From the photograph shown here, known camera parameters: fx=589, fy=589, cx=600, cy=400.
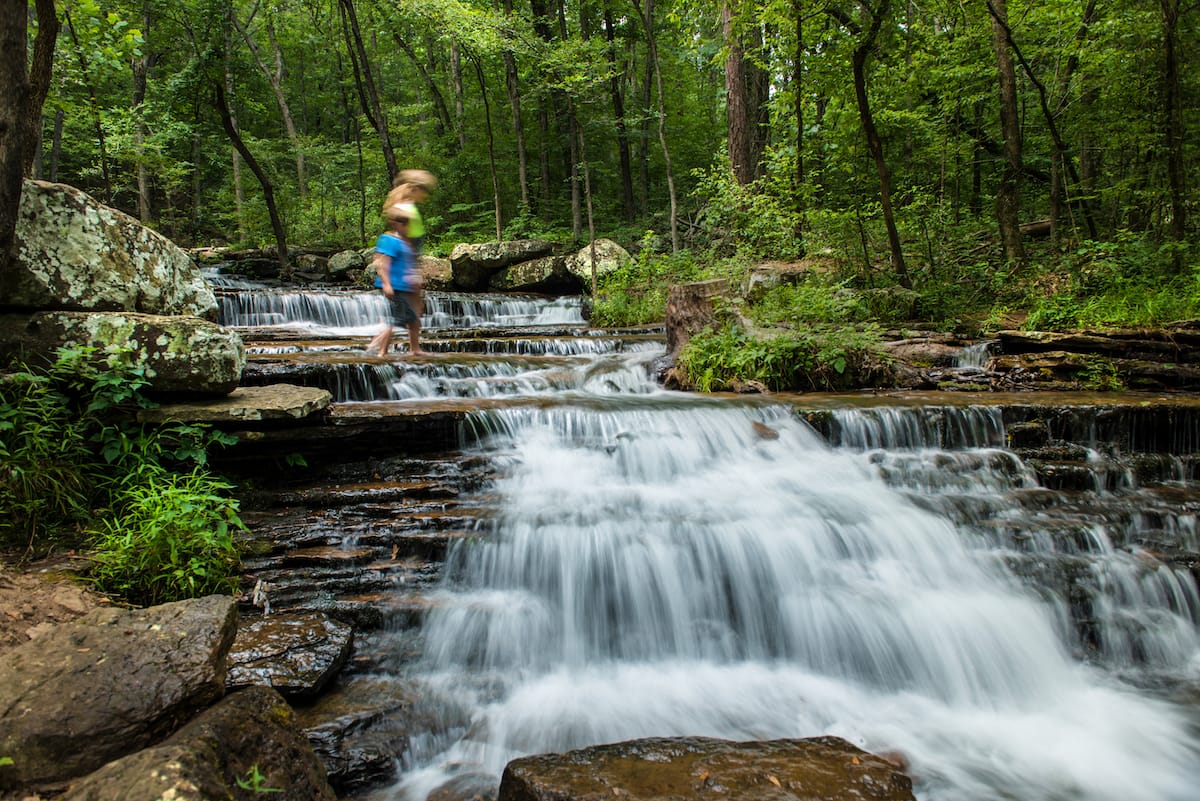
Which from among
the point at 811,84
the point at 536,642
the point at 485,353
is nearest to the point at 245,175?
the point at 485,353

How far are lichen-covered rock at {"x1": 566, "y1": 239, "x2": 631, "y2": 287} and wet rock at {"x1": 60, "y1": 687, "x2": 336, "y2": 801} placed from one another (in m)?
14.1

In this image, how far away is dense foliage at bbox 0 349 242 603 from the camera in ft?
10.9

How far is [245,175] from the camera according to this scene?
82.8ft

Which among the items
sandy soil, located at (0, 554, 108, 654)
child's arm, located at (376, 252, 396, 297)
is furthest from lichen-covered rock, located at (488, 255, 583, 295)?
sandy soil, located at (0, 554, 108, 654)

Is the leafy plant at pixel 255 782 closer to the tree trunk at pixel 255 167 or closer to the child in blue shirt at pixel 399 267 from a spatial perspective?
the child in blue shirt at pixel 399 267

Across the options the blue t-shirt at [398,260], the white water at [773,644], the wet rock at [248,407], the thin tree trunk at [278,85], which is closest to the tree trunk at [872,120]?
the white water at [773,644]

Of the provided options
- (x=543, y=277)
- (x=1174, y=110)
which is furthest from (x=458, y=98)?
(x=1174, y=110)

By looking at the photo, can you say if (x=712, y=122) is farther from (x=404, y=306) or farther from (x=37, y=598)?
(x=37, y=598)

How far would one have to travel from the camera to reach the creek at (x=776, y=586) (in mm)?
3172

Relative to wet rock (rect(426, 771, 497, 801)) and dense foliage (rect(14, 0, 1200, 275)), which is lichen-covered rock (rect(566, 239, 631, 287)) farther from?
wet rock (rect(426, 771, 497, 801))

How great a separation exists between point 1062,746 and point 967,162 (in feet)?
41.8

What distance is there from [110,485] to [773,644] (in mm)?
4529

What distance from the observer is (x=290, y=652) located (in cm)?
301

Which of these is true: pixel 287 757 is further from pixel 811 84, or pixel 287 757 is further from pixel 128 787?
pixel 811 84
